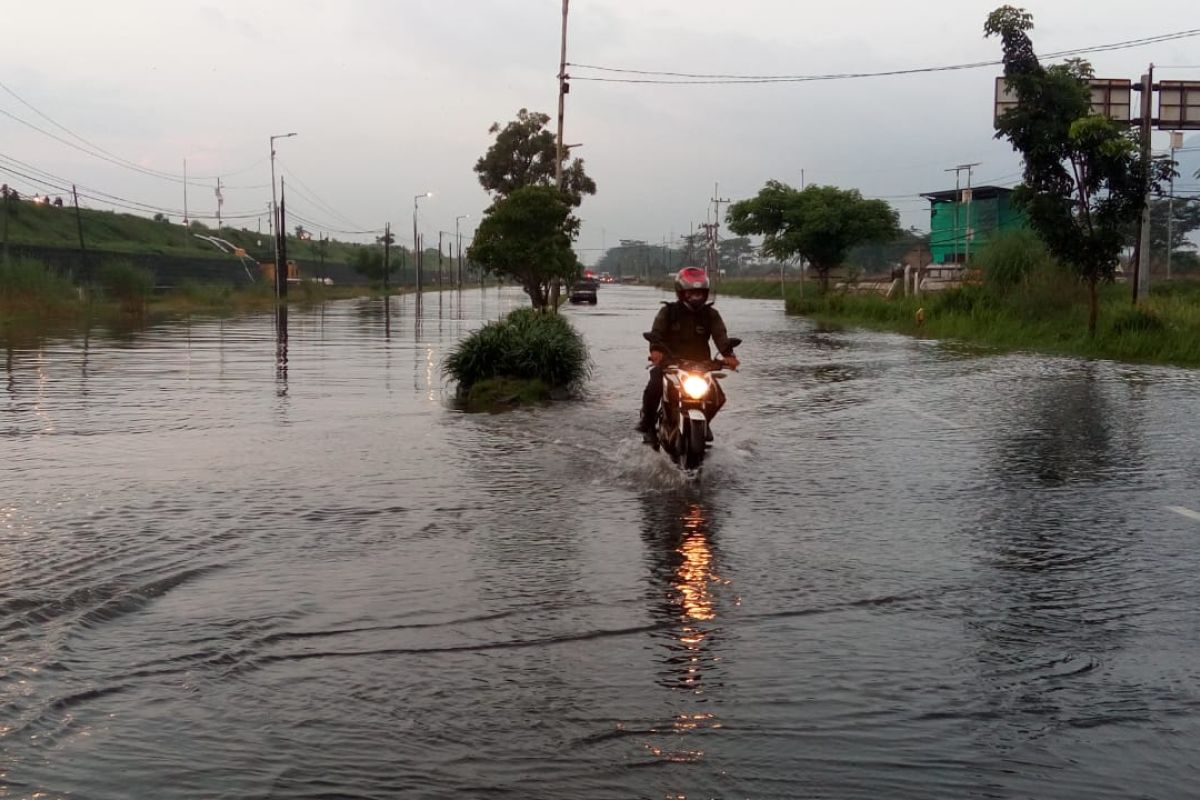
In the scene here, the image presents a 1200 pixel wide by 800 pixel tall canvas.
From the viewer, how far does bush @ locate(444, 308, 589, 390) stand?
632 inches

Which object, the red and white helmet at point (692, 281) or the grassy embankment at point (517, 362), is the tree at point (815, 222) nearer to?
the grassy embankment at point (517, 362)

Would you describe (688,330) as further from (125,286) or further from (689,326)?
(125,286)

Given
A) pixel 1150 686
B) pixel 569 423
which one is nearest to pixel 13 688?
pixel 1150 686

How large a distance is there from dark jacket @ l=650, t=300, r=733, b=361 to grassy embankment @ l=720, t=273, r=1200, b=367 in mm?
14735

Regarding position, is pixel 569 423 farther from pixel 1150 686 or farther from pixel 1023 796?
pixel 1023 796

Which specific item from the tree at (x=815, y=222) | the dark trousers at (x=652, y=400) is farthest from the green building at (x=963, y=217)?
the dark trousers at (x=652, y=400)

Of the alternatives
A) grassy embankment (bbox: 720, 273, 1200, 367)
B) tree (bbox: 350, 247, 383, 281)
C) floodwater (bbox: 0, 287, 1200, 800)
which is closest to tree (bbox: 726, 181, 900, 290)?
grassy embankment (bbox: 720, 273, 1200, 367)

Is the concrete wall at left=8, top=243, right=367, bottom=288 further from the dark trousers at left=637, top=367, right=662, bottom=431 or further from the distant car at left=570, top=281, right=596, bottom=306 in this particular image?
the dark trousers at left=637, top=367, right=662, bottom=431

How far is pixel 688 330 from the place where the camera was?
34.6ft

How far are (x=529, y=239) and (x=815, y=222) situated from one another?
3569 cm

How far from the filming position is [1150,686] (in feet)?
15.4

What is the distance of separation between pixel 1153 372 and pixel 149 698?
18.9m

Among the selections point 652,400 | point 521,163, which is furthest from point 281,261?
point 652,400

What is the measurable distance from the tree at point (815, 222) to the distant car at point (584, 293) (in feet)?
30.8
